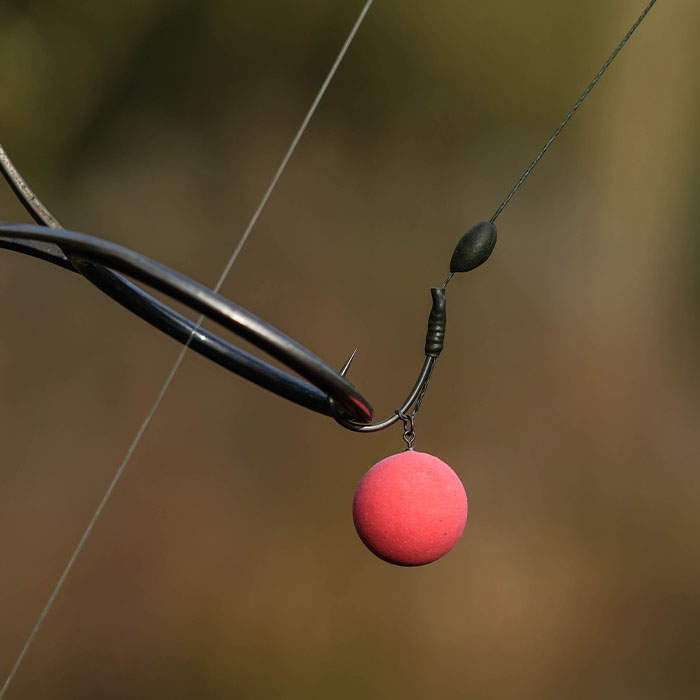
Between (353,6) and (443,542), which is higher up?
(353,6)

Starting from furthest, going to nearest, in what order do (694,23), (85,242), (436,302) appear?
(694,23) < (436,302) < (85,242)

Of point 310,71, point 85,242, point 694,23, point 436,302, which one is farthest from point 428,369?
point 694,23

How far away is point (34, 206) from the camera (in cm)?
44

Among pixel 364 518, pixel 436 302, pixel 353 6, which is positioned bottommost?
pixel 364 518

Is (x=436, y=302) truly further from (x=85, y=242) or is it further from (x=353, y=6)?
(x=353, y=6)

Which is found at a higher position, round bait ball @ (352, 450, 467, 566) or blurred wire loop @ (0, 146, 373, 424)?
blurred wire loop @ (0, 146, 373, 424)

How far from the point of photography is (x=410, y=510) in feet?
1.43

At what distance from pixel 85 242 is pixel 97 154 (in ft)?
3.10

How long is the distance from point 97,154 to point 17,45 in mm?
202

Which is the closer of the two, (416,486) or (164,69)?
(416,486)

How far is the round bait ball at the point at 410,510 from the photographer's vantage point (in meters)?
0.44

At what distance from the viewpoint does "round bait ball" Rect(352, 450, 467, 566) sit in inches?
17.2

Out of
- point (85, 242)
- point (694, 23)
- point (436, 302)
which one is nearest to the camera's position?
point (85, 242)

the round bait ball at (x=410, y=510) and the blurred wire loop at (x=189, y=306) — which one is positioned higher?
the blurred wire loop at (x=189, y=306)
